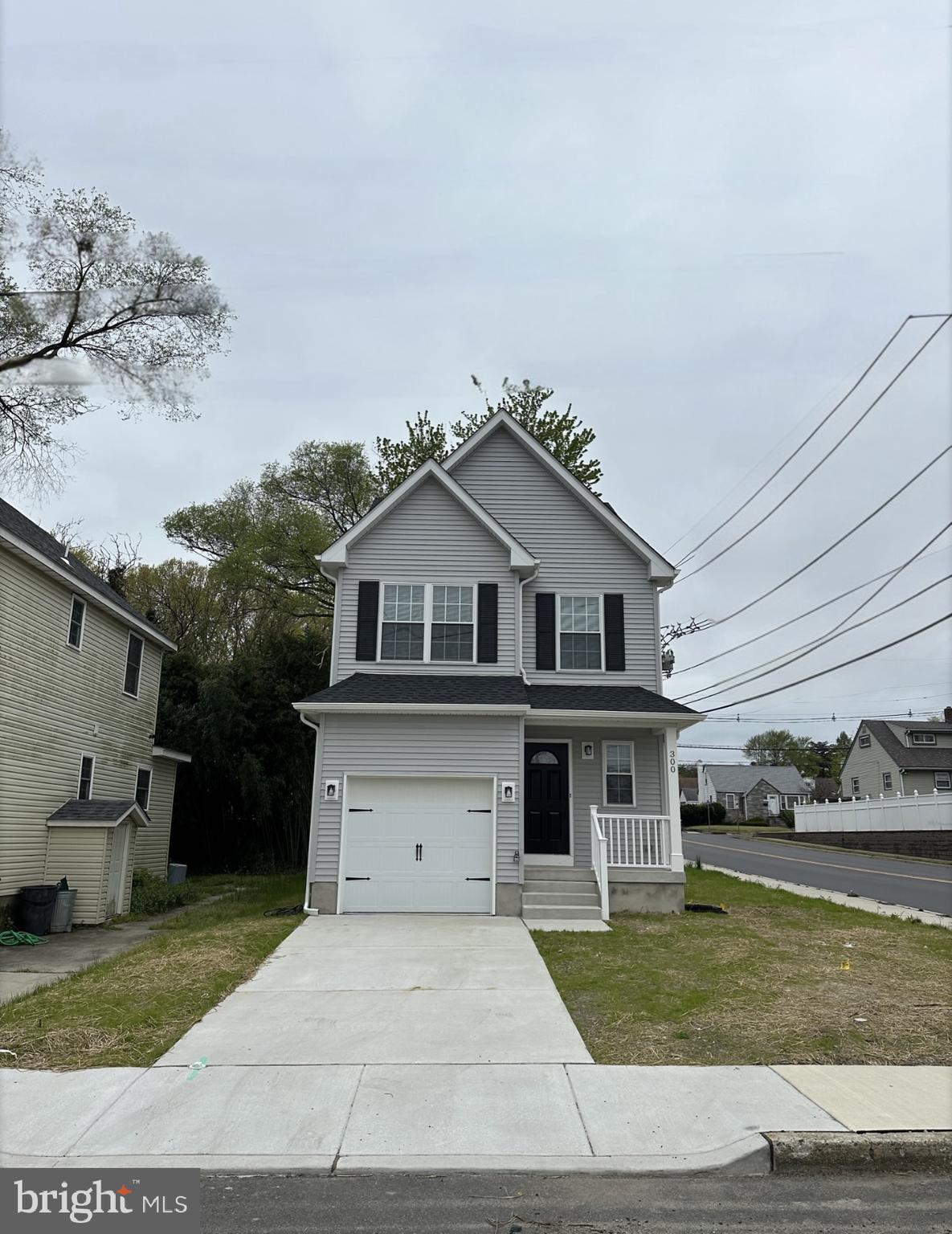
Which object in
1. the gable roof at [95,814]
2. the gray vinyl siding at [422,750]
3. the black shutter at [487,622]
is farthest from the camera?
the black shutter at [487,622]

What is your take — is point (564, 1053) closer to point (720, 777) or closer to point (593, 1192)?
point (593, 1192)

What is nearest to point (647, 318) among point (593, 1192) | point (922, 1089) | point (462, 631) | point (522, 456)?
point (522, 456)

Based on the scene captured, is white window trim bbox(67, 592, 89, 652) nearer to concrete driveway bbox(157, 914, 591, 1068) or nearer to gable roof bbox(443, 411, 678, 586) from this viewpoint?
gable roof bbox(443, 411, 678, 586)

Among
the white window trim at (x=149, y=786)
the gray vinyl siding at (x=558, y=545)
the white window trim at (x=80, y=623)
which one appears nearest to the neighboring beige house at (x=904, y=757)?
the gray vinyl siding at (x=558, y=545)

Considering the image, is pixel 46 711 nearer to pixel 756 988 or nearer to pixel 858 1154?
pixel 756 988

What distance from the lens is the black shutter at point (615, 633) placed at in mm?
16516

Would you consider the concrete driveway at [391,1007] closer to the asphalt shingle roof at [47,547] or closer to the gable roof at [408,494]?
the gable roof at [408,494]

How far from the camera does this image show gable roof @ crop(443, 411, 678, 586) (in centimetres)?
1695

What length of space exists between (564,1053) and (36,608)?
1231 cm

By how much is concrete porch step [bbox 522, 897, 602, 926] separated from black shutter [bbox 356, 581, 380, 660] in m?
5.32

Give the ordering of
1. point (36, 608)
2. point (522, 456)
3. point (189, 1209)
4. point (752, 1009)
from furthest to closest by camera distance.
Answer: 1. point (522, 456)
2. point (36, 608)
3. point (752, 1009)
4. point (189, 1209)

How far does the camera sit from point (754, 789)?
3041 inches

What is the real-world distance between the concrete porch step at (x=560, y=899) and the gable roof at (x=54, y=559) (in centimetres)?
999

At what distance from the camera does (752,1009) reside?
25.3ft
